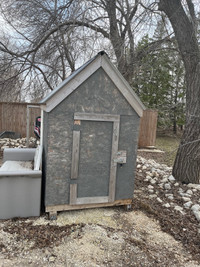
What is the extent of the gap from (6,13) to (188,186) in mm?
6068

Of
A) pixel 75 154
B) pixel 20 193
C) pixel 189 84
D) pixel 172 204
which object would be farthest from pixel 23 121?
pixel 172 204

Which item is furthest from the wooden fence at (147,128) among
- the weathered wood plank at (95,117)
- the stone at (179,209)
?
the weathered wood plank at (95,117)

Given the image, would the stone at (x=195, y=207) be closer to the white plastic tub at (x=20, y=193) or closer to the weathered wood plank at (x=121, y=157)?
the weathered wood plank at (x=121, y=157)

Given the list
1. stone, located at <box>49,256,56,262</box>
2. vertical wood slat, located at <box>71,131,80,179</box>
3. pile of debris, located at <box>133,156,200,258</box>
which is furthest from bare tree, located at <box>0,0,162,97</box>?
stone, located at <box>49,256,56,262</box>

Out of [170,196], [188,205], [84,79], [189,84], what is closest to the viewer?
[84,79]

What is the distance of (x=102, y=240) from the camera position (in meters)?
2.48

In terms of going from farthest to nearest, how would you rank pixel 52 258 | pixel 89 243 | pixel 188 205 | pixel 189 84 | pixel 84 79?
pixel 189 84
pixel 188 205
pixel 84 79
pixel 89 243
pixel 52 258

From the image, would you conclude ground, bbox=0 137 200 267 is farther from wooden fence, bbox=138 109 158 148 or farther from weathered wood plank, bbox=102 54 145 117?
wooden fence, bbox=138 109 158 148

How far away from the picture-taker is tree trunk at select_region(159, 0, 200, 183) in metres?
4.23

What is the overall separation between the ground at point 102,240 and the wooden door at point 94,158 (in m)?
0.36

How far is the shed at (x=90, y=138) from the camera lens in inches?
108

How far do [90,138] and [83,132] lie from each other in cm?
14

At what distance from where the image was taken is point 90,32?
4652 mm

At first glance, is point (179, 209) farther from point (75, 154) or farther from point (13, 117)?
point (13, 117)
